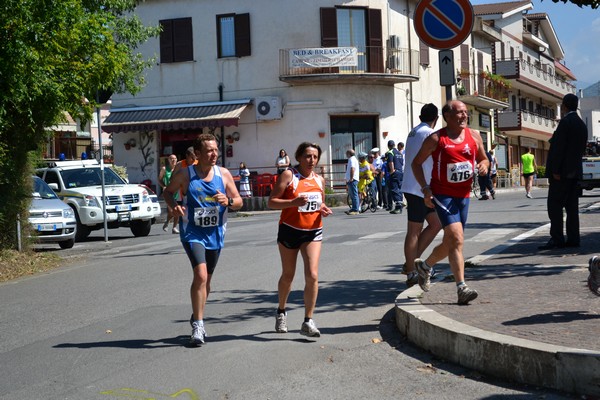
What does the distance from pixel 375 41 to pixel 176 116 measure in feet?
29.2

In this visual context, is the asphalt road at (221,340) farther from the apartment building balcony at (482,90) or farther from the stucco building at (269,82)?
the apartment building balcony at (482,90)

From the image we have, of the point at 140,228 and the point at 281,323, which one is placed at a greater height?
the point at 140,228

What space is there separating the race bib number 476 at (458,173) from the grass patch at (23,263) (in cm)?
813

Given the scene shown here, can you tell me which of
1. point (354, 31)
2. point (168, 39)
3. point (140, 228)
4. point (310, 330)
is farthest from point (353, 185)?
point (310, 330)

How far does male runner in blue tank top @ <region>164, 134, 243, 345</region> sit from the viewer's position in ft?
25.4

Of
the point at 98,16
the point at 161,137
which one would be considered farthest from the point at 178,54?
the point at 98,16

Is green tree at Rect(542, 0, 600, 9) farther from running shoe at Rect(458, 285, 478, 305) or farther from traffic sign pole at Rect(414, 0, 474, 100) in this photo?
running shoe at Rect(458, 285, 478, 305)

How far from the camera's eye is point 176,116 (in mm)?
38812

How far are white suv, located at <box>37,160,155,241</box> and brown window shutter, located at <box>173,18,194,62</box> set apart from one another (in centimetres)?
1734

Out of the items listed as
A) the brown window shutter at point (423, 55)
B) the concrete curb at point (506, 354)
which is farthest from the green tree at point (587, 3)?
the brown window shutter at point (423, 55)

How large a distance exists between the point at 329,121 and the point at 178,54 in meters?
7.26

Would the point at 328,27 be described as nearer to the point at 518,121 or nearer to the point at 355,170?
the point at 355,170

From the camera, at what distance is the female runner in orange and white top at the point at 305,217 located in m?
7.74

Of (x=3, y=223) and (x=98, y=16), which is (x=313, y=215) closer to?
(x=3, y=223)
